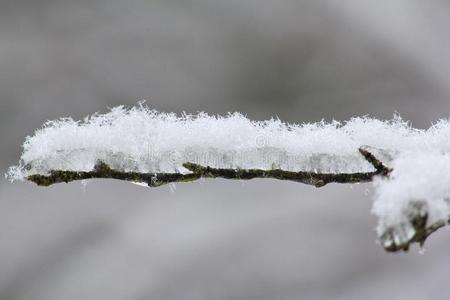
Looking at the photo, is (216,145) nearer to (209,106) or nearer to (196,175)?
(196,175)

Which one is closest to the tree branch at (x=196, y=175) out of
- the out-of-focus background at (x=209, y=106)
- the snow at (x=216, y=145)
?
the snow at (x=216, y=145)

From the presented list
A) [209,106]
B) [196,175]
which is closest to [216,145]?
[196,175]

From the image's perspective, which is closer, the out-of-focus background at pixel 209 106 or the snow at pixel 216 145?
the snow at pixel 216 145

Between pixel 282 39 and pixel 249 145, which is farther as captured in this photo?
pixel 282 39

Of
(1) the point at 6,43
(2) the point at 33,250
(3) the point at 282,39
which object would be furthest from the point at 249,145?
(1) the point at 6,43

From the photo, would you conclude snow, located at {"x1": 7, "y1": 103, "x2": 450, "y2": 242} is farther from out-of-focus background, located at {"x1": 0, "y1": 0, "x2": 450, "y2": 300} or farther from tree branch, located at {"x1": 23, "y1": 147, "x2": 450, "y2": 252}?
out-of-focus background, located at {"x1": 0, "y1": 0, "x2": 450, "y2": 300}

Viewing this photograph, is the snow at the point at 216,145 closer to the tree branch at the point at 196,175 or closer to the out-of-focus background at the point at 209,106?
the tree branch at the point at 196,175

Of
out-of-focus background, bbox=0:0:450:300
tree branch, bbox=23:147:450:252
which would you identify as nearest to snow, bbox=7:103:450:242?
tree branch, bbox=23:147:450:252

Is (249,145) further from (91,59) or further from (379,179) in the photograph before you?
(91,59)
